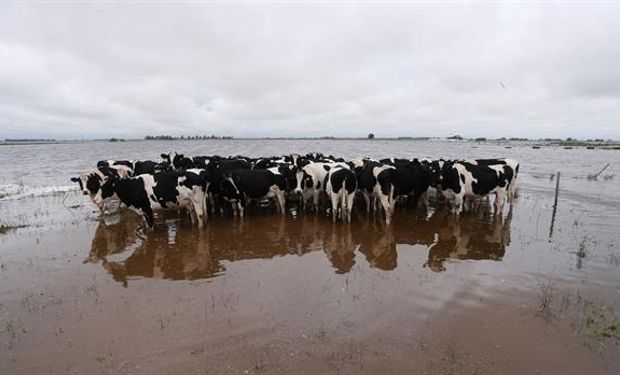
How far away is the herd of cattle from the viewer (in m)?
10.8

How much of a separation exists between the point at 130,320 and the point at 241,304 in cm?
162

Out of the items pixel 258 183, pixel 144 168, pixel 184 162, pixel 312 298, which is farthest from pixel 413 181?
pixel 144 168

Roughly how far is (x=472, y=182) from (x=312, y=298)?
331 inches

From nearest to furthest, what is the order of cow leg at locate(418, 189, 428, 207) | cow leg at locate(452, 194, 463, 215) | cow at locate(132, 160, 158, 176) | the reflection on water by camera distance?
the reflection on water
cow leg at locate(452, 194, 463, 215)
cow leg at locate(418, 189, 428, 207)
cow at locate(132, 160, 158, 176)

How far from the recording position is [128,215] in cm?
1298

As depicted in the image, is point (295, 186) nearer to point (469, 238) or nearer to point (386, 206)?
point (386, 206)

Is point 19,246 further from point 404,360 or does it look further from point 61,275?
point 404,360

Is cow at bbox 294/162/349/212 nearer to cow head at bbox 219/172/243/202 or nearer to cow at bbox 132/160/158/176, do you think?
cow head at bbox 219/172/243/202

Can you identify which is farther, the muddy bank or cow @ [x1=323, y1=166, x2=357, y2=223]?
cow @ [x1=323, y1=166, x2=357, y2=223]

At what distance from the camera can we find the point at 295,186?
506 inches

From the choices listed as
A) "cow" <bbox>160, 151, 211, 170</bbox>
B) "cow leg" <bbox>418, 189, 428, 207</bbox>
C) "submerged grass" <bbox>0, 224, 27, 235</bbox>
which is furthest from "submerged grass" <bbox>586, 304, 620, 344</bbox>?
"cow" <bbox>160, 151, 211, 170</bbox>

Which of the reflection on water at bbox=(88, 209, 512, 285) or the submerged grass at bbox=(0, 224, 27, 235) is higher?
the submerged grass at bbox=(0, 224, 27, 235)

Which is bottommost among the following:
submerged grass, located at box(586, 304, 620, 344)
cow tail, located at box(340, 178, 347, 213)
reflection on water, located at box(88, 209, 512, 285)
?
reflection on water, located at box(88, 209, 512, 285)

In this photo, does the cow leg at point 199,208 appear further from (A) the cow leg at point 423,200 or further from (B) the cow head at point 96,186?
(A) the cow leg at point 423,200
